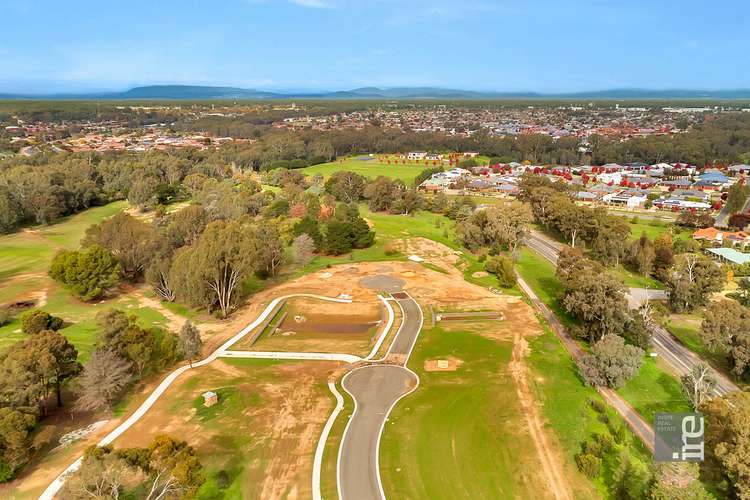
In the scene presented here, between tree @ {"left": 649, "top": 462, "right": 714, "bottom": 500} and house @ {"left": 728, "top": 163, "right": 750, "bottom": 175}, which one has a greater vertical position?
house @ {"left": 728, "top": 163, "right": 750, "bottom": 175}

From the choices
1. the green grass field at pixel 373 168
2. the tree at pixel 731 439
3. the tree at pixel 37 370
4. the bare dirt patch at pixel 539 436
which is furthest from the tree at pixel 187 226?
the green grass field at pixel 373 168

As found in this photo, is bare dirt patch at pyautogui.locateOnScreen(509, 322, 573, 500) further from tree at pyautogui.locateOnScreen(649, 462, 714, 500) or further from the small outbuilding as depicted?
the small outbuilding

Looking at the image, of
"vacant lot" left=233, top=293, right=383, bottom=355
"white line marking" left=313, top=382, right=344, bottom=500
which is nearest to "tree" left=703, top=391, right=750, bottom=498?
"white line marking" left=313, top=382, right=344, bottom=500

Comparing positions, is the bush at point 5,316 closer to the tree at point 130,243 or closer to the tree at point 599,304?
the tree at point 130,243

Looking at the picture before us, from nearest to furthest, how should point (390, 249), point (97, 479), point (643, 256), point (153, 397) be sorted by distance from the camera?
point (97, 479) → point (153, 397) → point (643, 256) → point (390, 249)

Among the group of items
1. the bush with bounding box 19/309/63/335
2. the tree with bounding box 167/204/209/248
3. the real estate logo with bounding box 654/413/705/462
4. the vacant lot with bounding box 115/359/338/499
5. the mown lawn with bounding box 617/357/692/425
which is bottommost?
the vacant lot with bounding box 115/359/338/499

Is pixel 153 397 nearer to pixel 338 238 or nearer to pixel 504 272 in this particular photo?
pixel 338 238

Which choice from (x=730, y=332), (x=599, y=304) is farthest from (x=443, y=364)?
(x=730, y=332)
